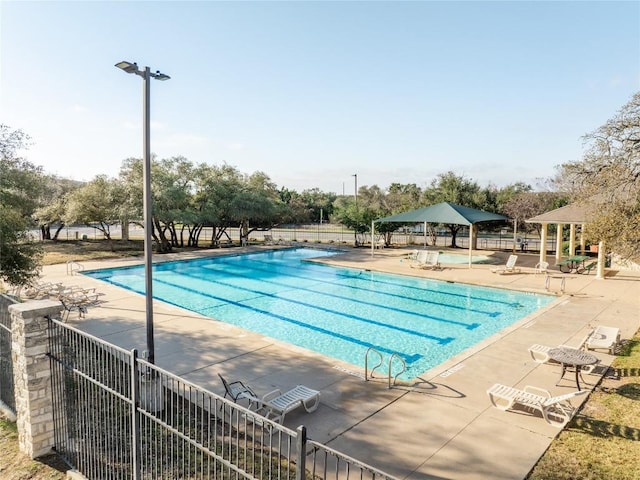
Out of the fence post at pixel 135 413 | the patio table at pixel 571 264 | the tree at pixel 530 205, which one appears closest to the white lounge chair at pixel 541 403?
the fence post at pixel 135 413

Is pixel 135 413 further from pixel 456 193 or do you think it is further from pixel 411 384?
pixel 456 193

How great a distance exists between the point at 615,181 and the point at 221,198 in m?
23.2

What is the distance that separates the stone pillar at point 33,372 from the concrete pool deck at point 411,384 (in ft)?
7.68

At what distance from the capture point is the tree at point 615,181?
8328 mm

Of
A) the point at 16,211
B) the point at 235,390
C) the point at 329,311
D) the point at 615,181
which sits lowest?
the point at 329,311

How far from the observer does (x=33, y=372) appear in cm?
525

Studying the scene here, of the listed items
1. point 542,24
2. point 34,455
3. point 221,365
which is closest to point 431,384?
point 221,365

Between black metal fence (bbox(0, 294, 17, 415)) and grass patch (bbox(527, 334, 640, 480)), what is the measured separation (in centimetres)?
738

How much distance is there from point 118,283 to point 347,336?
11180mm

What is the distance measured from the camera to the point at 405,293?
55.0 ft

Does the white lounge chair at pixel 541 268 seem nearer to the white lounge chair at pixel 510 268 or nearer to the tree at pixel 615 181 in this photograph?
the white lounge chair at pixel 510 268

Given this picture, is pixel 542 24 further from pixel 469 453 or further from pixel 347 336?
pixel 469 453

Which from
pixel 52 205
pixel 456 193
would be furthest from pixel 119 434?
pixel 456 193

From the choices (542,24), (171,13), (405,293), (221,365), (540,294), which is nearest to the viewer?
(221,365)
